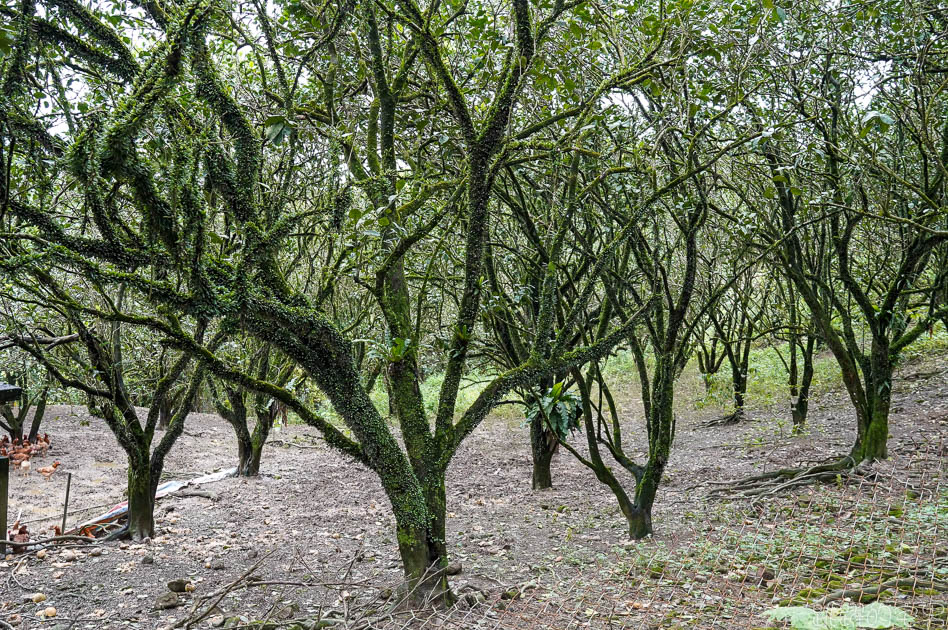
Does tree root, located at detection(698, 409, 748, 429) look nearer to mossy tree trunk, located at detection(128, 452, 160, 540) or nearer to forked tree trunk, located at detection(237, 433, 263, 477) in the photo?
forked tree trunk, located at detection(237, 433, 263, 477)

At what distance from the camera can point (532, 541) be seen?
6.40 meters

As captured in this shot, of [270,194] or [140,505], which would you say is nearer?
[270,194]

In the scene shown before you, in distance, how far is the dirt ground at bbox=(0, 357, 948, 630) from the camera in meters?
4.09

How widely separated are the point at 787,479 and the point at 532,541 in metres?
3.22

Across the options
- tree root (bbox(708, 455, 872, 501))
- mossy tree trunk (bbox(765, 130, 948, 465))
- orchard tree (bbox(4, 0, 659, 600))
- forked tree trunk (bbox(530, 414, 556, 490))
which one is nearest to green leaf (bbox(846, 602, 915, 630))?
orchard tree (bbox(4, 0, 659, 600))

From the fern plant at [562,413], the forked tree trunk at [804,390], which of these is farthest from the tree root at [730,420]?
the fern plant at [562,413]

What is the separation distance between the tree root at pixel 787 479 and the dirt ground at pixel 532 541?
0.20m

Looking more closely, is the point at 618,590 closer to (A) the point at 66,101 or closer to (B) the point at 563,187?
(B) the point at 563,187

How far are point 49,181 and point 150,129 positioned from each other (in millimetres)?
1459

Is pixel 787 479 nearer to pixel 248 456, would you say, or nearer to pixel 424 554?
pixel 424 554

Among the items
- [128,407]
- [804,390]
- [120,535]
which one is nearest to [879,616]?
[128,407]

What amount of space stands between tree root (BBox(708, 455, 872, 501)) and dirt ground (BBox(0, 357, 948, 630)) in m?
0.20

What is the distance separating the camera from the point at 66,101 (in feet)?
16.5

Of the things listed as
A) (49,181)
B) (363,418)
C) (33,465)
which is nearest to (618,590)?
(363,418)
